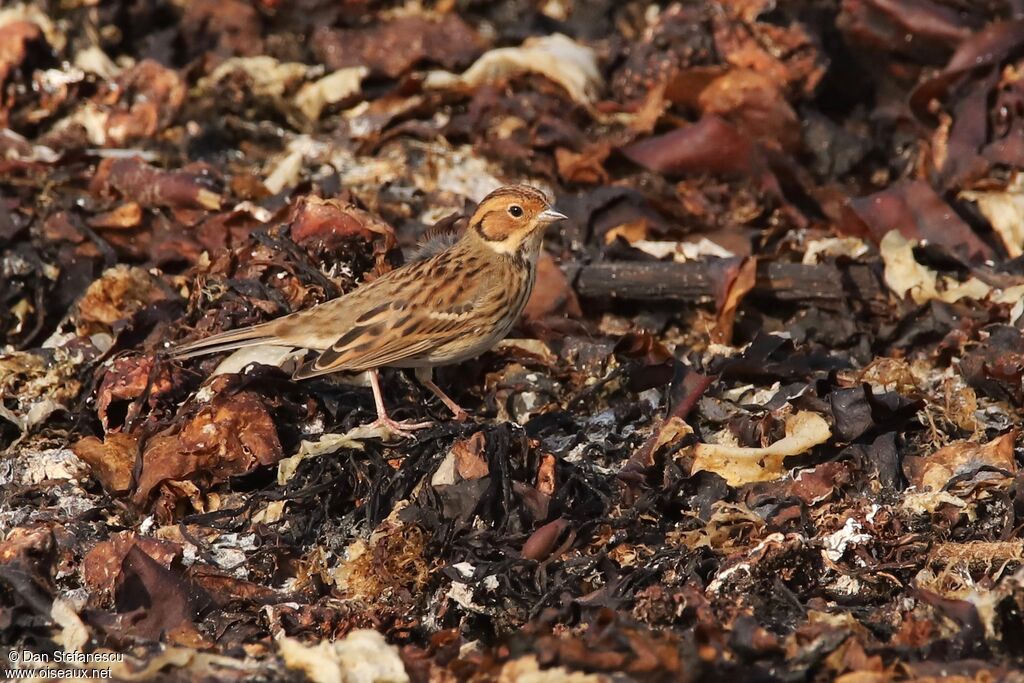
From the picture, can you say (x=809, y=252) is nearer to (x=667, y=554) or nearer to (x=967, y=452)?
(x=967, y=452)

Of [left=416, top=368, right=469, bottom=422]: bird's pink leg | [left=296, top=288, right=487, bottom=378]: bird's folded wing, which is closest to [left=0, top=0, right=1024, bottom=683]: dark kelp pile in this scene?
[left=416, top=368, right=469, bottom=422]: bird's pink leg

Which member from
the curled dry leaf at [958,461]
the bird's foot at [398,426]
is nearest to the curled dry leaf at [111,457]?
the bird's foot at [398,426]

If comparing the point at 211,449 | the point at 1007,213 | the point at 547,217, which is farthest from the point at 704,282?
the point at 211,449

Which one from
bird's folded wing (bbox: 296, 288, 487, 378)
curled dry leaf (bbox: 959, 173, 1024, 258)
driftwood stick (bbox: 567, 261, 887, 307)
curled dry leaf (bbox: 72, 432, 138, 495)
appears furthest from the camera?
curled dry leaf (bbox: 959, 173, 1024, 258)

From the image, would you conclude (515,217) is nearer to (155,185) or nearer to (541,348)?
(541,348)

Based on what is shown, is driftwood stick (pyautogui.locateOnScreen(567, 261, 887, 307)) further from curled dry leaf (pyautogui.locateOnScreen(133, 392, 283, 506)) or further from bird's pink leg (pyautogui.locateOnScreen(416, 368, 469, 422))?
curled dry leaf (pyautogui.locateOnScreen(133, 392, 283, 506))

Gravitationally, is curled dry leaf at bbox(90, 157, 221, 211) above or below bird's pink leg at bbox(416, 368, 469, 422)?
above

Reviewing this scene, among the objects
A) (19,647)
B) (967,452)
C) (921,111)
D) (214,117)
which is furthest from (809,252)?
(19,647)
